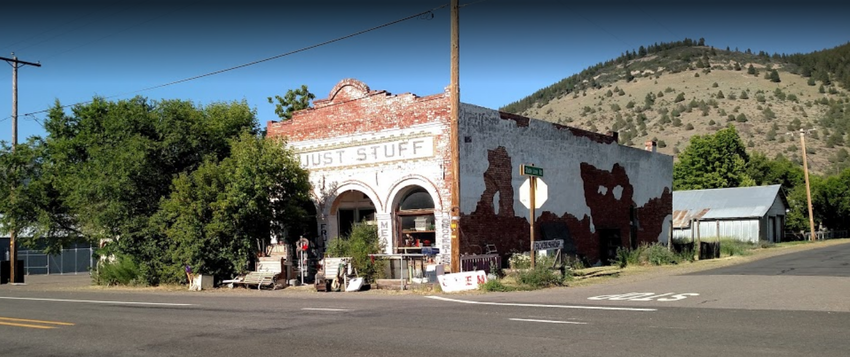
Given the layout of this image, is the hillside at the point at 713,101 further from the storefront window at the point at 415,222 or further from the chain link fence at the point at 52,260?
the storefront window at the point at 415,222

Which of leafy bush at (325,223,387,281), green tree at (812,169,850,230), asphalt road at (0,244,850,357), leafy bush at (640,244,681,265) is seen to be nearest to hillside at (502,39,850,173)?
green tree at (812,169,850,230)

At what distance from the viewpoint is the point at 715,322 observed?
10898 mm

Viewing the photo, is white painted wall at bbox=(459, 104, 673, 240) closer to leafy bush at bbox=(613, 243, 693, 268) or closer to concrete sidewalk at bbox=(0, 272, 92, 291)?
leafy bush at bbox=(613, 243, 693, 268)

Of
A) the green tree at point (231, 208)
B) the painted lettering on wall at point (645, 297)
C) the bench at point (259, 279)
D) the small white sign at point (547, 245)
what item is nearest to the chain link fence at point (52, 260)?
the green tree at point (231, 208)

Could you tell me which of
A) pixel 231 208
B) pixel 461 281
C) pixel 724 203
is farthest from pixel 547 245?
pixel 724 203

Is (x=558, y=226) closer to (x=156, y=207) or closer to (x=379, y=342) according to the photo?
(x=156, y=207)

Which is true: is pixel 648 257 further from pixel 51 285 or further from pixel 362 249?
pixel 51 285

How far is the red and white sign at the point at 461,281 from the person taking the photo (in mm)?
19484

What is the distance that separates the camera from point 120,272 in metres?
27.5

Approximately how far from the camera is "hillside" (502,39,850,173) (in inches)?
3383

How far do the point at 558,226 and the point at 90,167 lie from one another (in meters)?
18.3

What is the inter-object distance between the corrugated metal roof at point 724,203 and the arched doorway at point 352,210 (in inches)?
→ 1316

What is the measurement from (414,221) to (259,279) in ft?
18.8

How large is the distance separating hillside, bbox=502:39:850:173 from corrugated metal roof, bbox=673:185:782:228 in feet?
76.7
